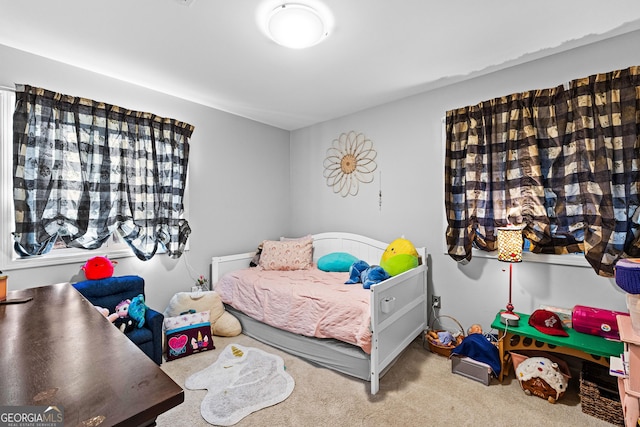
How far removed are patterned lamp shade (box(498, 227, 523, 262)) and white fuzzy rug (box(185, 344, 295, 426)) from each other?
6.17 feet

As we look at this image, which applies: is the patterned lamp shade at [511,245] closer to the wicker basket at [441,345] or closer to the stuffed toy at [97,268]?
the wicker basket at [441,345]

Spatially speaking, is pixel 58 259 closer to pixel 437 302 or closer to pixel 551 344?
pixel 437 302

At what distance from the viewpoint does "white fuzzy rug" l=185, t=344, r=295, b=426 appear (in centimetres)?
190

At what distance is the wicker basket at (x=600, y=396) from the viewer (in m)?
1.77

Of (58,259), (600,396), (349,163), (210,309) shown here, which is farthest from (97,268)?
(600,396)

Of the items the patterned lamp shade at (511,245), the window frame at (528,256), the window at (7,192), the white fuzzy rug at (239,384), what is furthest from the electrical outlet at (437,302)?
the window at (7,192)

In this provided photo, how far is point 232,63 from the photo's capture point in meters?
2.49

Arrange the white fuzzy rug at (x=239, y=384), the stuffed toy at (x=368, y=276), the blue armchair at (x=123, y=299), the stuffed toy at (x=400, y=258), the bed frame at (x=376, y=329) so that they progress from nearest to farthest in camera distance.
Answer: the white fuzzy rug at (x=239, y=384) < the bed frame at (x=376, y=329) < the blue armchair at (x=123, y=299) < the stuffed toy at (x=368, y=276) < the stuffed toy at (x=400, y=258)

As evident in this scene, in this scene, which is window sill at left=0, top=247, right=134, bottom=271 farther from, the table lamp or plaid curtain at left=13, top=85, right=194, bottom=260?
the table lamp

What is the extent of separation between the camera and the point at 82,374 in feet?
2.42

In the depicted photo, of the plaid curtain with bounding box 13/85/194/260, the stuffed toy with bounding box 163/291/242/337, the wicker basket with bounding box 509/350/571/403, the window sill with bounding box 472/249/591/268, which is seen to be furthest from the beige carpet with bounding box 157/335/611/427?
the plaid curtain with bounding box 13/85/194/260

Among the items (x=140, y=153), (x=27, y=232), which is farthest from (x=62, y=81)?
(x=27, y=232)

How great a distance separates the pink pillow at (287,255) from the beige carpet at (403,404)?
4.06ft

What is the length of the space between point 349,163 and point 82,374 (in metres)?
3.29
